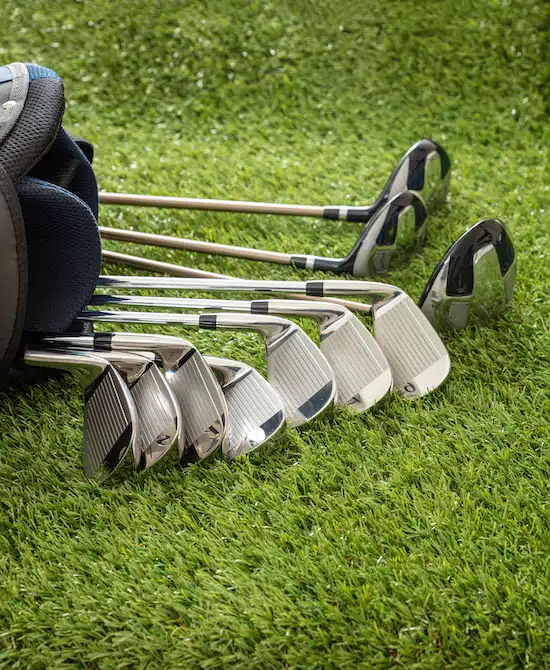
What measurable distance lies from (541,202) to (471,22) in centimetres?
130

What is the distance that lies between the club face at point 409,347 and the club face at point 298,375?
21 cm

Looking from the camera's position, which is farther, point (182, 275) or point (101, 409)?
point (182, 275)

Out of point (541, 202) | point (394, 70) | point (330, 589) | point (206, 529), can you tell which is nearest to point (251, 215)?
point (541, 202)

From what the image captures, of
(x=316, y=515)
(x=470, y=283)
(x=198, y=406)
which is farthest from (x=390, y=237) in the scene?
(x=316, y=515)

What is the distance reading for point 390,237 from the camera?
234 centimetres

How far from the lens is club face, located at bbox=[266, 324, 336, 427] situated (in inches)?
69.7

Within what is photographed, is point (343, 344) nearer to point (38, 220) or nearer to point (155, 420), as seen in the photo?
point (155, 420)

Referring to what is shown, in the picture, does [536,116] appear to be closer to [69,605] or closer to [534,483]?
[534,483]

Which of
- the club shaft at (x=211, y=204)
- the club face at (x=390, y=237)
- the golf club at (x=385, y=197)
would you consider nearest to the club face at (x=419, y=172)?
the golf club at (x=385, y=197)

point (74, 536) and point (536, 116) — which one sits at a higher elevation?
point (536, 116)

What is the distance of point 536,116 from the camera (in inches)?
132

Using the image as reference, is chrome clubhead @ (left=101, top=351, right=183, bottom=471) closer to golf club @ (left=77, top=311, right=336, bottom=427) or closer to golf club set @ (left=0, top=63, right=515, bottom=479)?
golf club set @ (left=0, top=63, right=515, bottom=479)

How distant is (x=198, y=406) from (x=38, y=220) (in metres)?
0.58

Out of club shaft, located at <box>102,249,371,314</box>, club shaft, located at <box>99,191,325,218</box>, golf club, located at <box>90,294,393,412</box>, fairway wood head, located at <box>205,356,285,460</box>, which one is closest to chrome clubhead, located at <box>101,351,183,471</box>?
fairway wood head, located at <box>205,356,285,460</box>
